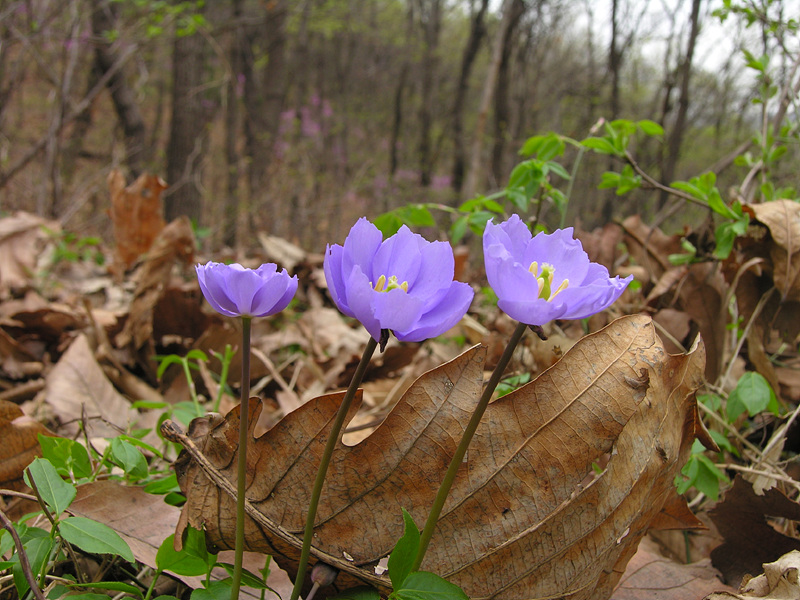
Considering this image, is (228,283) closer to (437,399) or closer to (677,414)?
(437,399)

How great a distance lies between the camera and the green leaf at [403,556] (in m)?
0.75

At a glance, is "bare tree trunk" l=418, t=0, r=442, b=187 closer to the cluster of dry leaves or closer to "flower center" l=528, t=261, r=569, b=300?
the cluster of dry leaves

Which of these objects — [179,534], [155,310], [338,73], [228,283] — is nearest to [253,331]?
[155,310]

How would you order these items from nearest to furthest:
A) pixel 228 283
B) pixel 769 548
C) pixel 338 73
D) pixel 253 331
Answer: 1. pixel 228 283
2. pixel 769 548
3. pixel 253 331
4. pixel 338 73

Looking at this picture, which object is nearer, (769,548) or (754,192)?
(769,548)

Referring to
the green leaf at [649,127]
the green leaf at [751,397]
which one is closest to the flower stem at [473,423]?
the green leaf at [751,397]

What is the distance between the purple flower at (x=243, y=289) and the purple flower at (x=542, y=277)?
254mm

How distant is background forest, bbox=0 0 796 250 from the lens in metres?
6.34

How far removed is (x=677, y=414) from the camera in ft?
3.18

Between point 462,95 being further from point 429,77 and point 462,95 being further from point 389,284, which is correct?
point 389,284

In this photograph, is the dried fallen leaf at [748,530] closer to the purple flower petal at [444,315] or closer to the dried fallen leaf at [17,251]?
the purple flower petal at [444,315]

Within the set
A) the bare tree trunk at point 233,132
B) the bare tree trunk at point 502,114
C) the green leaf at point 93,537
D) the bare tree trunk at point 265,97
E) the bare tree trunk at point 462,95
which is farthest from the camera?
the bare tree trunk at point 462,95

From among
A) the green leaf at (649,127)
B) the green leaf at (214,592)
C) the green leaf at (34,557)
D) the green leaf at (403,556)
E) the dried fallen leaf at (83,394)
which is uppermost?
the green leaf at (649,127)

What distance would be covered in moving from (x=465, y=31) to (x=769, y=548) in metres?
22.8
